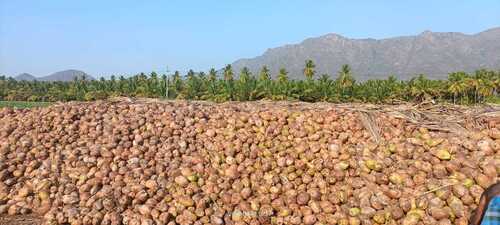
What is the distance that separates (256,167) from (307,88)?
44285 millimetres

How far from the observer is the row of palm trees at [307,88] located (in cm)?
4872

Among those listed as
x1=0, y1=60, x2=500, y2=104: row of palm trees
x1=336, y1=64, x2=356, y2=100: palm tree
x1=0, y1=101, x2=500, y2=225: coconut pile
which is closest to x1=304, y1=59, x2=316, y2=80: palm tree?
x1=0, y1=60, x2=500, y2=104: row of palm trees

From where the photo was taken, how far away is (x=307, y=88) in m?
49.8

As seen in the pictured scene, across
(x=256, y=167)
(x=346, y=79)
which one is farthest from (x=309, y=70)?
(x=256, y=167)

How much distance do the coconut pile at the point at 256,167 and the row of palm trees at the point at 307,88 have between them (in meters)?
36.8

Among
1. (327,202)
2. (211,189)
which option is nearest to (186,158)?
(211,189)

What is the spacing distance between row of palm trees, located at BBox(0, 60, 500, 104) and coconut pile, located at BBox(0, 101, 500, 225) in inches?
1447

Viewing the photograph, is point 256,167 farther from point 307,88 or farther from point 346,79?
point 346,79

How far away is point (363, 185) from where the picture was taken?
5.69 metres

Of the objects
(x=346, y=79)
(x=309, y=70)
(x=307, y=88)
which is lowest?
(x=307, y=88)

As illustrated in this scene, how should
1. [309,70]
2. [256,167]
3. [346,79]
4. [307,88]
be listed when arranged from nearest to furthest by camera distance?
[256,167] → [307,88] → [346,79] → [309,70]

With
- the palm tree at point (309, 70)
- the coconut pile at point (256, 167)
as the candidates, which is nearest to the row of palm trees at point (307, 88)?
the palm tree at point (309, 70)

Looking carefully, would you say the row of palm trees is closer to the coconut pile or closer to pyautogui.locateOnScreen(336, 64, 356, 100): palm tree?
pyautogui.locateOnScreen(336, 64, 356, 100): palm tree

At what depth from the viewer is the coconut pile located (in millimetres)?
5367
